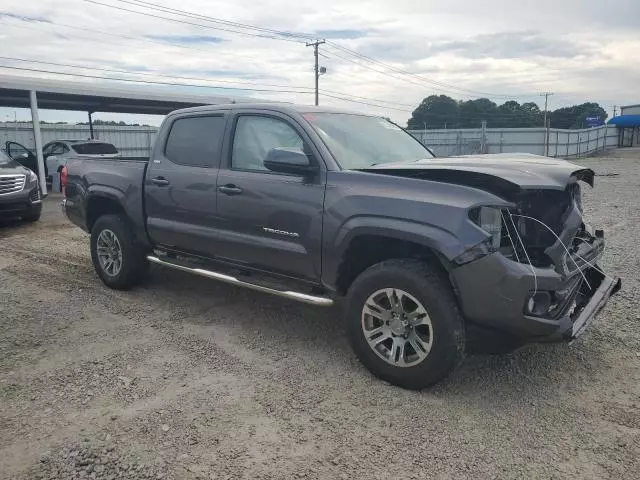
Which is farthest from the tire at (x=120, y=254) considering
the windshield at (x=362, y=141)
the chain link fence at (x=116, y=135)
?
the chain link fence at (x=116, y=135)

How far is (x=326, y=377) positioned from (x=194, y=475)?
1.33 metres

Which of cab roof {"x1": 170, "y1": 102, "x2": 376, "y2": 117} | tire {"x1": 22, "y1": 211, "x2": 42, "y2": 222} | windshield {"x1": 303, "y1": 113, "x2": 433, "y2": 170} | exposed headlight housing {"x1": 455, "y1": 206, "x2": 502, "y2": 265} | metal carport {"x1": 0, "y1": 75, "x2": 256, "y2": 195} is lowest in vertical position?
tire {"x1": 22, "y1": 211, "x2": 42, "y2": 222}

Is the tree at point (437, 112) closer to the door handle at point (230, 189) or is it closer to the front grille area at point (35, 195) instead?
the front grille area at point (35, 195)

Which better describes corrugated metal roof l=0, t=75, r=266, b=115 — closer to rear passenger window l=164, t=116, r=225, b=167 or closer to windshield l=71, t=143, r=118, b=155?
windshield l=71, t=143, r=118, b=155

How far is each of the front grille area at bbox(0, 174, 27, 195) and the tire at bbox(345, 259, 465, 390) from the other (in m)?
8.82

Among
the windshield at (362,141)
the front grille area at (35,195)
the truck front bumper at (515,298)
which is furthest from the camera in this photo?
the front grille area at (35,195)

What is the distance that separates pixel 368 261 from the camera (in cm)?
397

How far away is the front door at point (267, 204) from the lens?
4.04 m

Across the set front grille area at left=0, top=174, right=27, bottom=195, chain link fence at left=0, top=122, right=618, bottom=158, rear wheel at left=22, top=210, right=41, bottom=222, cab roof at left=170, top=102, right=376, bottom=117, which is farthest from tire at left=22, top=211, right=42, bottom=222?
chain link fence at left=0, top=122, right=618, bottom=158

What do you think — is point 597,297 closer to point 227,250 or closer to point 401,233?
point 401,233

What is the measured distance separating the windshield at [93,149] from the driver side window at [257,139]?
1303 cm

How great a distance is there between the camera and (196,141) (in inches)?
200

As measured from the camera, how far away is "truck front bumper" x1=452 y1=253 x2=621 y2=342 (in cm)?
318

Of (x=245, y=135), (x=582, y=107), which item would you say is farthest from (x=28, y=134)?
(x=582, y=107)
